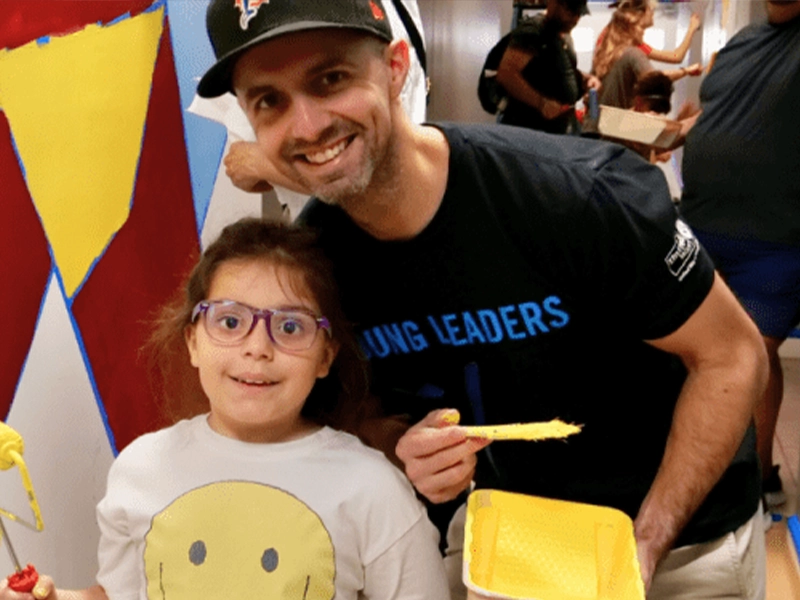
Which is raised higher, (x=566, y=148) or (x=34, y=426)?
(x=566, y=148)

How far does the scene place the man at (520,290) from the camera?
1052 mm

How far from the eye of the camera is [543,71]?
2.91 m

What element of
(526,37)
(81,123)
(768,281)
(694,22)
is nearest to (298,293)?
(81,123)

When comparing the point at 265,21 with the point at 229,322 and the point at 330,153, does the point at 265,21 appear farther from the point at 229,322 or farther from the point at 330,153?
the point at 229,322

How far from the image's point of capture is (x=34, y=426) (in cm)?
117

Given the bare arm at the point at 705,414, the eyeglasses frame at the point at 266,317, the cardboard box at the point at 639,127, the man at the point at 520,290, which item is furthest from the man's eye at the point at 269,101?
the cardboard box at the point at 639,127

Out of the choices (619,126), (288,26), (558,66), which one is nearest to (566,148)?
(288,26)

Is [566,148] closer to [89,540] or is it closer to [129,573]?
[129,573]

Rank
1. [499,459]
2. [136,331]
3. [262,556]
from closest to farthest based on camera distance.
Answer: [262,556], [499,459], [136,331]

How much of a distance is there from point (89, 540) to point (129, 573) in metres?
0.25

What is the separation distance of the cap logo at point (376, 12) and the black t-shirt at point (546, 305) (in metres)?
0.17

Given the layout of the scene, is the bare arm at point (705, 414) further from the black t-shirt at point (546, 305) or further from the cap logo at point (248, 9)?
the cap logo at point (248, 9)

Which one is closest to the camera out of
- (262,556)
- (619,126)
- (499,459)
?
(262,556)

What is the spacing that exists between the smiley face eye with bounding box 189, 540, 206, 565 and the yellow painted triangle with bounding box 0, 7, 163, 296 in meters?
0.43
